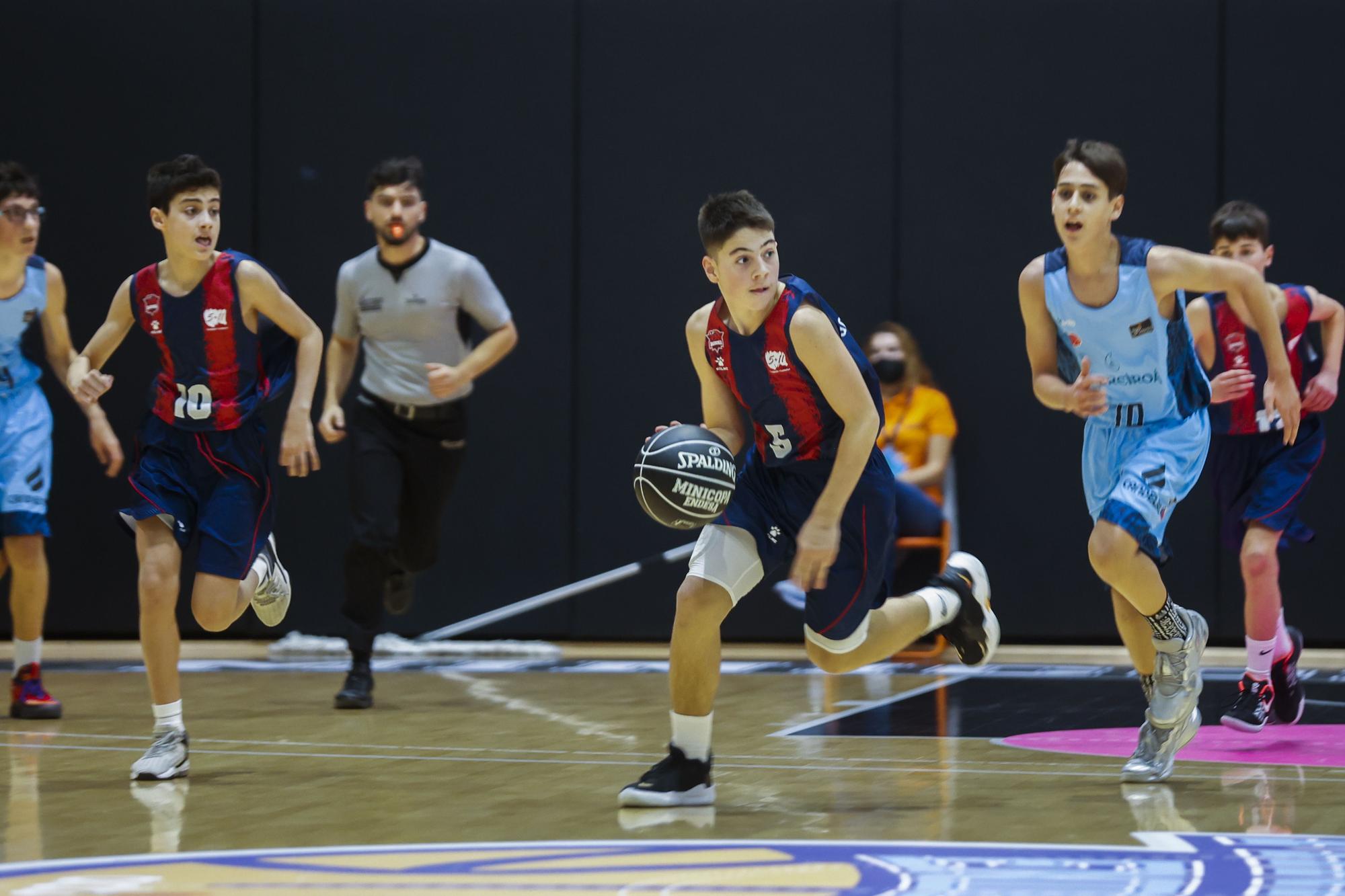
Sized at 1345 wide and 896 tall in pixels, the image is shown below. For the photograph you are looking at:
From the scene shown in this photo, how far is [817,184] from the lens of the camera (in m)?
9.07

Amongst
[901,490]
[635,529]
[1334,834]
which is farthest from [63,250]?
[1334,834]

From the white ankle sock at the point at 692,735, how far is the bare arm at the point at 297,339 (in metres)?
1.56

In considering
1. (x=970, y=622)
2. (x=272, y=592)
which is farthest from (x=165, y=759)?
(x=970, y=622)

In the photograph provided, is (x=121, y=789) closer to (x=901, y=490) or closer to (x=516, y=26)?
(x=901, y=490)

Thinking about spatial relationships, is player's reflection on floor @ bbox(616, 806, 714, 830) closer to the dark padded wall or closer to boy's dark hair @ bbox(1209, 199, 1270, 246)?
boy's dark hair @ bbox(1209, 199, 1270, 246)

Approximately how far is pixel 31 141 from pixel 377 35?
203 cm

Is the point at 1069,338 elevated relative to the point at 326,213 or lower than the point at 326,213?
lower

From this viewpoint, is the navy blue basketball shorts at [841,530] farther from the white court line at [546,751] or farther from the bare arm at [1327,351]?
the bare arm at [1327,351]

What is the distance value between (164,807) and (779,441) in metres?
1.89

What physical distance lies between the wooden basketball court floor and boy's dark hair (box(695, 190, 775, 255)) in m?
1.47

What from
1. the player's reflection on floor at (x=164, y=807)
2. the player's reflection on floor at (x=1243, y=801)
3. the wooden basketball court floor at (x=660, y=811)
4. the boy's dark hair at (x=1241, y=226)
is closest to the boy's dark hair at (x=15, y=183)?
the wooden basketball court floor at (x=660, y=811)

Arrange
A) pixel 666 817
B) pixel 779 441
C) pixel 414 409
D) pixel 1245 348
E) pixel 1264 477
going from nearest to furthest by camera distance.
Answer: pixel 666 817 < pixel 779 441 < pixel 1264 477 < pixel 1245 348 < pixel 414 409

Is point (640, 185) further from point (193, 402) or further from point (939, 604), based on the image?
point (939, 604)

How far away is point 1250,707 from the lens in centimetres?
571
